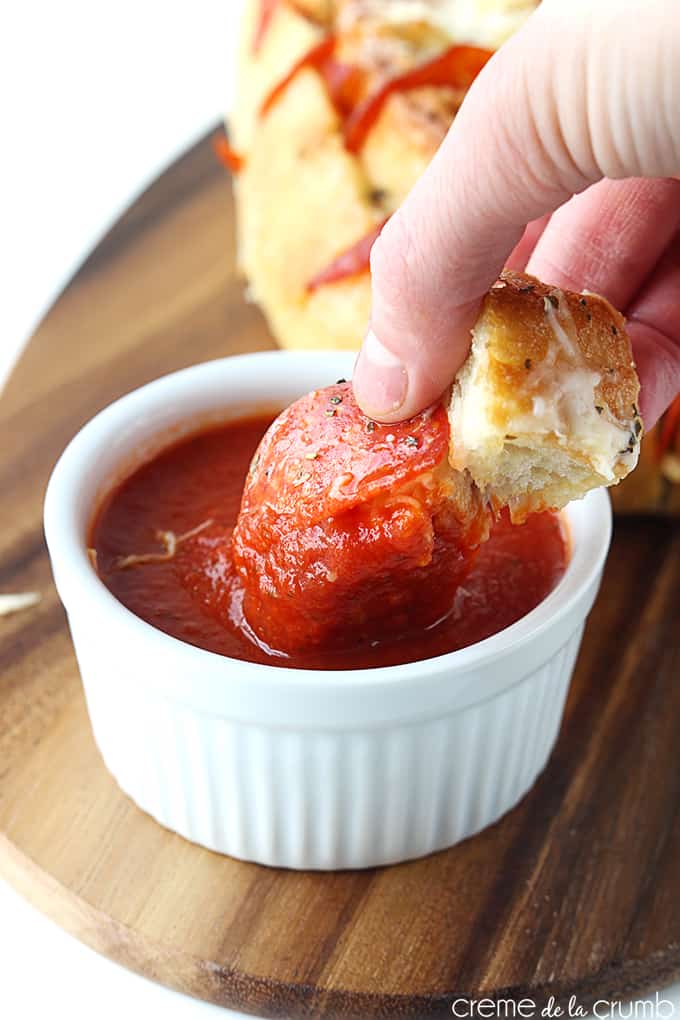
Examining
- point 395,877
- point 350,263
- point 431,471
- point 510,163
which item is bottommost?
point 395,877

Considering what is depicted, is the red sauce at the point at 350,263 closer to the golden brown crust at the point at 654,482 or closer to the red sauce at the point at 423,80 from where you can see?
the red sauce at the point at 423,80

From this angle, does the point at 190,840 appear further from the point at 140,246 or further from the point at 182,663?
the point at 140,246

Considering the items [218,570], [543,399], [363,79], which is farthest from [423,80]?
[543,399]

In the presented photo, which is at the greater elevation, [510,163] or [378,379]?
[510,163]

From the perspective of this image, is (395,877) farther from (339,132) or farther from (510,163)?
(339,132)

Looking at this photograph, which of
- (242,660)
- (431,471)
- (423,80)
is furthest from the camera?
(423,80)

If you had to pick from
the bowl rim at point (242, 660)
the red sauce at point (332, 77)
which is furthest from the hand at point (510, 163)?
the red sauce at point (332, 77)

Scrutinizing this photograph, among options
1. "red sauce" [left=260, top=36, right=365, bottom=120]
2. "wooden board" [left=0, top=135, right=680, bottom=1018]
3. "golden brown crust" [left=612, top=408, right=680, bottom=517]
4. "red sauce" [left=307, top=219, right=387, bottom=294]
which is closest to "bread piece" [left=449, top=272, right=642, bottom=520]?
"wooden board" [left=0, top=135, right=680, bottom=1018]
